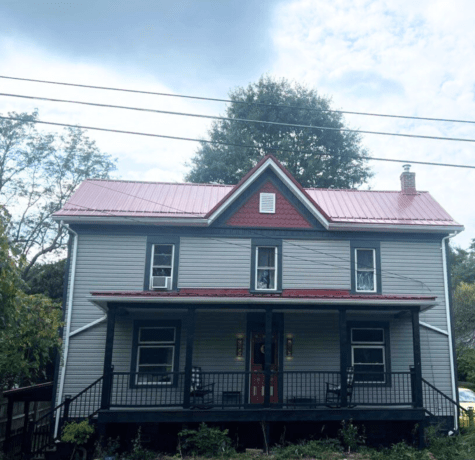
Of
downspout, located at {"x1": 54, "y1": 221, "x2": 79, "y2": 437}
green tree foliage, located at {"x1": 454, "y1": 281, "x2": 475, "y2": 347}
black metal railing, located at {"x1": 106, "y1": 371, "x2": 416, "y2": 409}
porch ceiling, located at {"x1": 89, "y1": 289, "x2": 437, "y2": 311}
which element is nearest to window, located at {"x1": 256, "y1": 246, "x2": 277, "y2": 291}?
porch ceiling, located at {"x1": 89, "y1": 289, "x2": 437, "y2": 311}

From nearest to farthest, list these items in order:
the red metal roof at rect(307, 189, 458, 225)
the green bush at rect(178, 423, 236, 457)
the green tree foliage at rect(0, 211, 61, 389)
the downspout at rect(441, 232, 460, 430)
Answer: the green tree foliage at rect(0, 211, 61, 389), the green bush at rect(178, 423, 236, 457), the downspout at rect(441, 232, 460, 430), the red metal roof at rect(307, 189, 458, 225)

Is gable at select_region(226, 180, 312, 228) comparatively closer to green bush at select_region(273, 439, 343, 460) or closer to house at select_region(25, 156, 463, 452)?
house at select_region(25, 156, 463, 452)

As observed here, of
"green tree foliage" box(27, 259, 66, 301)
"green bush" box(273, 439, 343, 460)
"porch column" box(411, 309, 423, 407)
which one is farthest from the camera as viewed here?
"green tree foliage" box(27, 259, 66, 301)

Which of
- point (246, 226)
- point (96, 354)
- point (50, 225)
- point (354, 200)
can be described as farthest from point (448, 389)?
point (50, 225)

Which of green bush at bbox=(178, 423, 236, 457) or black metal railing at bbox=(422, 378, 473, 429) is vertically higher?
black metal railing at bbox=(422, 378, 473, 429)

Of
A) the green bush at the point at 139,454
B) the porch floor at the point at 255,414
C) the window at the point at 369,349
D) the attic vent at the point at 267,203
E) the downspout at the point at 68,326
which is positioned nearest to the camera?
the green bush at the point at 139,454

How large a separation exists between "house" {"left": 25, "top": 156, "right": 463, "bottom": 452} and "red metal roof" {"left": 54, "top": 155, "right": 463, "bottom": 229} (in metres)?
0.09

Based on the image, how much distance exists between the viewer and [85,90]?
437 inches

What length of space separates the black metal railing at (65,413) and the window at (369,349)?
7476mm

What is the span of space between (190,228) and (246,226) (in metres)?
1.76

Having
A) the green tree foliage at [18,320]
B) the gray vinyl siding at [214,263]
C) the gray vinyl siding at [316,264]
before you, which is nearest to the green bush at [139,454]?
the green tree foliage at [18,320]

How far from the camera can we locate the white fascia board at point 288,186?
14898mm

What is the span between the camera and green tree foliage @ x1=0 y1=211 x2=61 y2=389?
877 cm

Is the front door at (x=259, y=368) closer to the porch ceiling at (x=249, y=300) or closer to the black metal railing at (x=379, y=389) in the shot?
the porch ceiling at (x=249, y=300)
